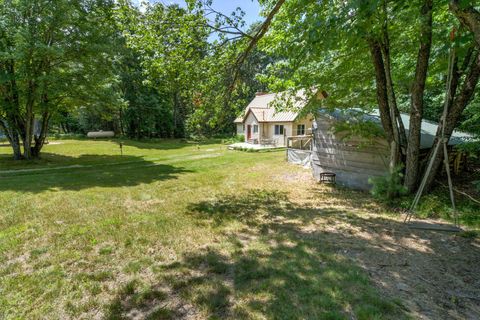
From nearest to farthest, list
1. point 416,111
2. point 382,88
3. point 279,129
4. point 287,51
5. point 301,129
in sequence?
point 287,51 → point 416,111 → point 382,88 → point 301,129 → point 279,129

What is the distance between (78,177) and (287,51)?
9.80 meters

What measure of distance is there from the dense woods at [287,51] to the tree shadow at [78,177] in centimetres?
379

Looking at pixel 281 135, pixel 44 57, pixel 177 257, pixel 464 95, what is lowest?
pixel 177 257

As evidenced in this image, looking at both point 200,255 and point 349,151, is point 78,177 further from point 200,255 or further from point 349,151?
point 349,151

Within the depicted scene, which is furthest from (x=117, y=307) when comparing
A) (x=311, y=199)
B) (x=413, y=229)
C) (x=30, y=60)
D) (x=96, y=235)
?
(x=30, y=60)

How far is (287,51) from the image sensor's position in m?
5.59

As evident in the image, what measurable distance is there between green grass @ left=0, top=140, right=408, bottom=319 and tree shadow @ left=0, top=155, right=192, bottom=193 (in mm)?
581

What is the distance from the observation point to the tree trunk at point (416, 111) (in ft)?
19.9

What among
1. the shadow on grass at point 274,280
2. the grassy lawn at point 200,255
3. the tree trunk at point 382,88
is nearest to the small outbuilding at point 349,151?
the tree trunk at point 382,88

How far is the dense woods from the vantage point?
4.67 m

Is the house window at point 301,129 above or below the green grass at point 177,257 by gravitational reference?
above

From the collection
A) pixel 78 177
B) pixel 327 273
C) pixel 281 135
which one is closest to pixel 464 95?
pixel 327 273

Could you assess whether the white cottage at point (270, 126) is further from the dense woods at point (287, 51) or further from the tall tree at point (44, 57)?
the tall tree at point (44, 57)

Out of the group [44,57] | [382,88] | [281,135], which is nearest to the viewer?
[382,88]
